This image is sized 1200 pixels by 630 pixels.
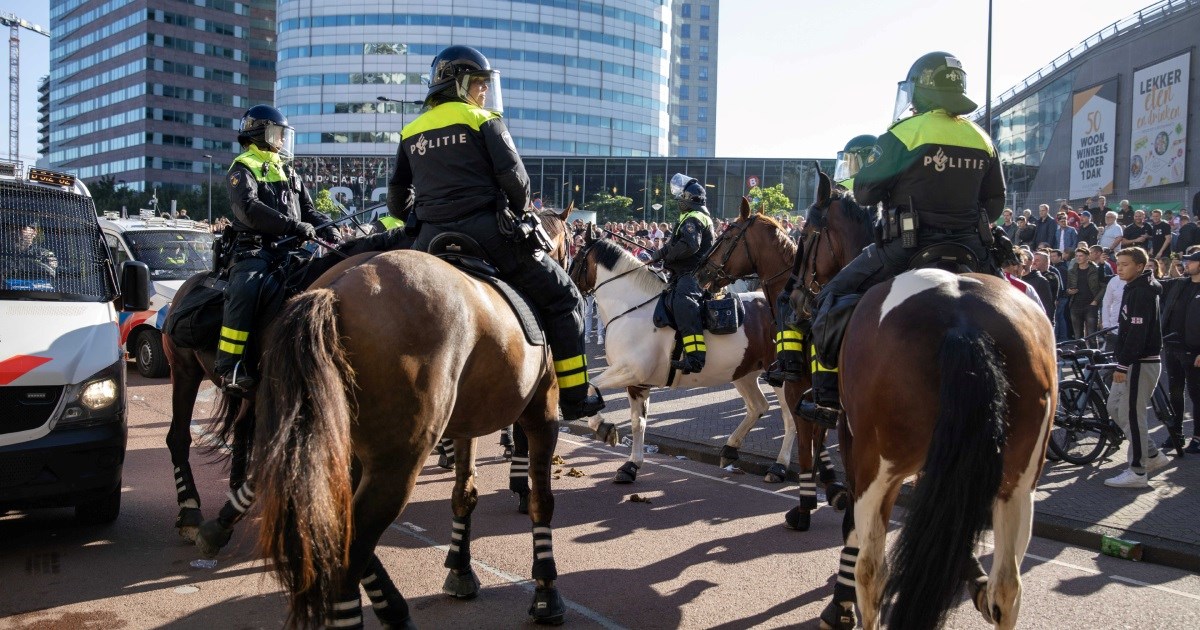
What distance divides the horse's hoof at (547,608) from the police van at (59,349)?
A: 309cm

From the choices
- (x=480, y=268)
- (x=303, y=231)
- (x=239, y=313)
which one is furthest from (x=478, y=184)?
(x=303, y=231)

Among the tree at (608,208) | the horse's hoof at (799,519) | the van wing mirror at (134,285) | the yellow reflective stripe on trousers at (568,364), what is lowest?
the horse's hoof at (799,519)

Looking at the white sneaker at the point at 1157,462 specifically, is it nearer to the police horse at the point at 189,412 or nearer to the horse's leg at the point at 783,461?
the horse's leg at the point at 783,461

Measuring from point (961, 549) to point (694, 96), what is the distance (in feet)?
492

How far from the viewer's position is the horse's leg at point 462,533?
17.4 feet

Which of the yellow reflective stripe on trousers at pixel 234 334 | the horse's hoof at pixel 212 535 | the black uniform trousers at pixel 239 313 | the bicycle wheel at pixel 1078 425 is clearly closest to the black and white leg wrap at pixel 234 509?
the horse's hoof at pixel 212 535

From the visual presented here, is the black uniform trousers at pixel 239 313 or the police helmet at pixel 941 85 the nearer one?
the police helmet at pixel 941 85

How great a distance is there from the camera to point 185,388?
6730mm

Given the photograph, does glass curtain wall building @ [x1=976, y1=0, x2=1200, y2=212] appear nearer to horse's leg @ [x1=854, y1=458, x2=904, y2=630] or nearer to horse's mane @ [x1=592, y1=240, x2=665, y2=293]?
horse's mane @ [x1=592, y1=240, x2=665, y2=293]

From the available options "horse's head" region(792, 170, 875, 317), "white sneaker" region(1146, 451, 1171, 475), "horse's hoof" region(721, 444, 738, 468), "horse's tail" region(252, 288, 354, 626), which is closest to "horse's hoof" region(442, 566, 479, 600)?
"horse's tail" region(252, 288, 354, 626)

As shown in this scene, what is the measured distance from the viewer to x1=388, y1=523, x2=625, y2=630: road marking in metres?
5.01

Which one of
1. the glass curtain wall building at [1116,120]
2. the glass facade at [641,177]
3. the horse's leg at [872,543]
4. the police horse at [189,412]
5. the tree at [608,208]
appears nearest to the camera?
the horse's leg at [872,543]

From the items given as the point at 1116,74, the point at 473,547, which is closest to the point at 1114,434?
the point at 473,547

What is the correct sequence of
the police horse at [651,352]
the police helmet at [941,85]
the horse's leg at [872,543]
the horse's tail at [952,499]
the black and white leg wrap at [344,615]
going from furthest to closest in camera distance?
the police horse at [651,352] → the police helmet at [941,85] → the horse's leg at [872,543] → the black and white leg wrap at [344,615] → the horse's tail at [952,499]
